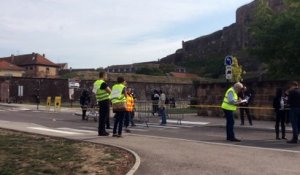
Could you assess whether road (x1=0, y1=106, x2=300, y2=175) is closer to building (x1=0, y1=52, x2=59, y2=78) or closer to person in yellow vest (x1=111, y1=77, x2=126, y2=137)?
person in yellow vest (x1=111, y1=77, x2=126, y2=137)

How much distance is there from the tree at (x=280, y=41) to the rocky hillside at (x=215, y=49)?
2803 inches

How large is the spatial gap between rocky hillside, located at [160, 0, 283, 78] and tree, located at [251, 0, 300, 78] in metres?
71.2

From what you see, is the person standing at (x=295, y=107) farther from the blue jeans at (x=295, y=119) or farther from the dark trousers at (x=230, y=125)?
the dark trousers at (x=230, y=125)

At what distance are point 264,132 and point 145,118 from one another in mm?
7972

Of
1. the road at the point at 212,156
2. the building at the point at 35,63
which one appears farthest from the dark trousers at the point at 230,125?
the building at the point at 35,63

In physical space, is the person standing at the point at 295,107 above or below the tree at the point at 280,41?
below

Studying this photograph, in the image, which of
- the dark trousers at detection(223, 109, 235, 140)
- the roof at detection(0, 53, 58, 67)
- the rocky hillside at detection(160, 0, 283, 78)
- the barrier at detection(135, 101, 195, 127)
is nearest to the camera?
the dark trousers at detection(223, 109, 235, 140)

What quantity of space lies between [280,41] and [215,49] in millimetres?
110204

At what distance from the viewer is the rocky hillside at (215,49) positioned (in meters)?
114

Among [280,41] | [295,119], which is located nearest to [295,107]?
[295,119]

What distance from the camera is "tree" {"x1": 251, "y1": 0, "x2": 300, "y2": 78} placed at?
29562 mm

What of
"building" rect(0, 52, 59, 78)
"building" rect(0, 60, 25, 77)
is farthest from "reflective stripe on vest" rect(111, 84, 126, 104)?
"building" rect(0, 52, 59, 78)

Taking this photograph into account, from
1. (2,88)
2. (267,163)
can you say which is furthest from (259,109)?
(2,88)

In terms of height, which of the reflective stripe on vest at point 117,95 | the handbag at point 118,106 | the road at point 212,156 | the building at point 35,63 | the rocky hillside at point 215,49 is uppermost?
the rocky hillside at point 215,49
